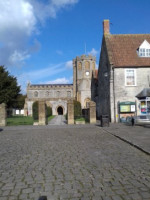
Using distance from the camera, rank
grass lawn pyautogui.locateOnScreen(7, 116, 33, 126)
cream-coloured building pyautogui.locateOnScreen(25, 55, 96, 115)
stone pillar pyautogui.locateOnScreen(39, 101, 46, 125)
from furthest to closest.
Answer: cream-coloured building pyautogui.locateOnScreen(25, 55, 96, 115) < grass lawn pyautogui.locateOnScreen(7, 116, 33, 126) < stone pillar pyautogui.locateOnScreen(39, 101, 46, 125)

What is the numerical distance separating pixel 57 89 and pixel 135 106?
5045 cm

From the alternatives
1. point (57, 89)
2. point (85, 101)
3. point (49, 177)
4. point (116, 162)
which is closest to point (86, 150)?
point (116, 162)

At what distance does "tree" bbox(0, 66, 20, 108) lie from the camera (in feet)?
121

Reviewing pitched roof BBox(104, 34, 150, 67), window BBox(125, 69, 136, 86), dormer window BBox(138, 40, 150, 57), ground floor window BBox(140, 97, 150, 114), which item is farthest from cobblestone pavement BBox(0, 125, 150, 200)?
dormer window BBox(138, 40, 150, 57)

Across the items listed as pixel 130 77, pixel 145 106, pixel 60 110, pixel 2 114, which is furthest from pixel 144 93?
pixel 60 110

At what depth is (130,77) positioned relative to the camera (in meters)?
22.4

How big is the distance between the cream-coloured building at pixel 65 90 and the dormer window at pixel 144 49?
127 ft

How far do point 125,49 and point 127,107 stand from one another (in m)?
7.45

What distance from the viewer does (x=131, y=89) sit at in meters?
22.3

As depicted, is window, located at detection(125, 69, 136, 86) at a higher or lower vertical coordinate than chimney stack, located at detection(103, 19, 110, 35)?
lower

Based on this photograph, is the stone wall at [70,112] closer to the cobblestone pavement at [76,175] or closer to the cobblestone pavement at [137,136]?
the cobblestone pavement at [137,136]

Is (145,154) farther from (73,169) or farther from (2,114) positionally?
(2,114)

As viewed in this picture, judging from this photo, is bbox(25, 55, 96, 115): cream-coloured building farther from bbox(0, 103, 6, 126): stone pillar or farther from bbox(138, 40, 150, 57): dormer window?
bbox(0, 103, 6, 126): stone pillar

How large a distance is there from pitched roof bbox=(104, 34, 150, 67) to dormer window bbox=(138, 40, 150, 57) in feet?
1.70
